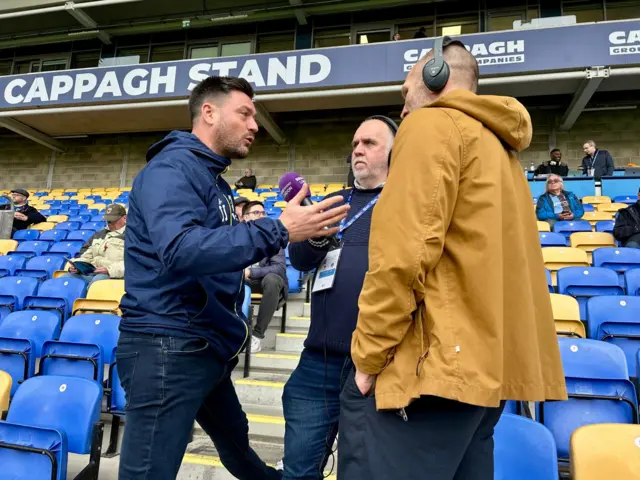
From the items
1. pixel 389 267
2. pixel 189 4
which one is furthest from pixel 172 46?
pixel 389 267

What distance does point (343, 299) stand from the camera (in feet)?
4.96

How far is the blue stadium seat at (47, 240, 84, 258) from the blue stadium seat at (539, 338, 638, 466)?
5613mm

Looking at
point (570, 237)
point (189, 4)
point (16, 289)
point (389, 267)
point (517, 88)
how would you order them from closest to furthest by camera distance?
point (389, 267) → point (16, 289) → point (570, 237) → point (517, 88) → point (189, 4)

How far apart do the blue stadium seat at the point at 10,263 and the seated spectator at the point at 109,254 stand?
4.42ft

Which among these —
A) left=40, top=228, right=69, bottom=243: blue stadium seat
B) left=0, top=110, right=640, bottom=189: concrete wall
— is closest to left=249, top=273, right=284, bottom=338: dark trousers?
left=40, top=228, right=69, bottom=243: blue stadium seat

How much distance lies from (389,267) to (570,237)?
16.5 feet

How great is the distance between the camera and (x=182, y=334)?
134 centimetres

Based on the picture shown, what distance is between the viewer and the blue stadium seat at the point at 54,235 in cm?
680

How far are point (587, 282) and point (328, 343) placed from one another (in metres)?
3.11

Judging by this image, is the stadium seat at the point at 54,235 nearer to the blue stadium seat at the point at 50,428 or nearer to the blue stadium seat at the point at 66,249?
the blue stadium seat at the point at 66,249

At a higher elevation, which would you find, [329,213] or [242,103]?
[242,103]

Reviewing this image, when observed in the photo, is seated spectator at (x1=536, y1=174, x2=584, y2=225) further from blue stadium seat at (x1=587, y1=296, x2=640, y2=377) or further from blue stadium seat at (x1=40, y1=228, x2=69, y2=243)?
blue stadium seat at (x1=40, y1=228, x2=69, y2=243)

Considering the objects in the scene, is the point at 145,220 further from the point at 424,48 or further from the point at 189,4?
the point at 189,4

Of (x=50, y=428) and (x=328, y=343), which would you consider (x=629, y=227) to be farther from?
(x=50, y=428)
